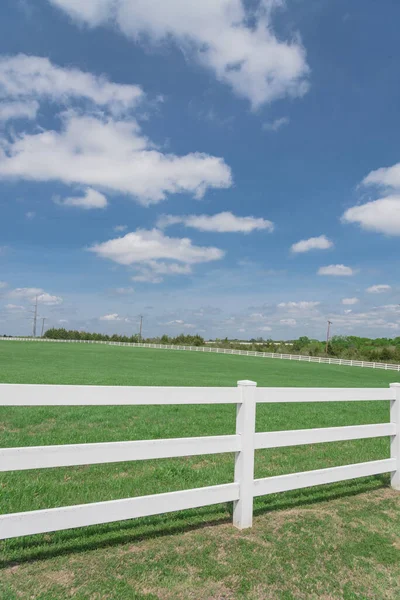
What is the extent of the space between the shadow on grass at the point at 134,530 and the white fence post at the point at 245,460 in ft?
0.93

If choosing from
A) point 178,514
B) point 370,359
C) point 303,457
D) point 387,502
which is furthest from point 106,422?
point 370,359

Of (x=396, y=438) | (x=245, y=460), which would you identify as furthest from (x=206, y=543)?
(x=396, y=438)

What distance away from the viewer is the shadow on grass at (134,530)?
383 cm

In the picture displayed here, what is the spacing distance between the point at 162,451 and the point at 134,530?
0.93 m

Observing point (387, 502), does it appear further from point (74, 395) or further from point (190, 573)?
point (74, 395)

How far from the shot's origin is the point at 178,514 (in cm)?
481

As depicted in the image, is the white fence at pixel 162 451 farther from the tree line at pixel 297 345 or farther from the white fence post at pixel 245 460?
the tree line at pixel 297 345

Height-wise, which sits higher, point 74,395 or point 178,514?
point 74,395

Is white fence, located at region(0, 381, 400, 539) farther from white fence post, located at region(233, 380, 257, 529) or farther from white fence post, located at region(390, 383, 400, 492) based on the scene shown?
white fence post, located at region(390, 383, 400, 492)

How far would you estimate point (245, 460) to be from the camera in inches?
177

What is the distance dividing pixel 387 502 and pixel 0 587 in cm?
455

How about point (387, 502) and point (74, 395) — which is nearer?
point (74, 395)

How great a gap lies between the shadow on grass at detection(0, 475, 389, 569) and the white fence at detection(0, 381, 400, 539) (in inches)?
14.7

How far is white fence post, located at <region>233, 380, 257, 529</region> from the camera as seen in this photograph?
4484 millimetres
